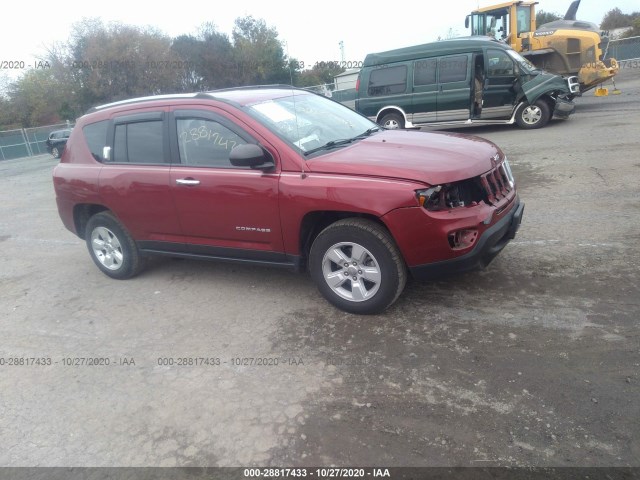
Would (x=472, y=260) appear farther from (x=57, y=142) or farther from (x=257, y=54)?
(x=57, y=142)

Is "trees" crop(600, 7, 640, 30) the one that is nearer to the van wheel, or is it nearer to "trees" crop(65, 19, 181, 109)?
"trees" crop(65, 19, 181, 109)

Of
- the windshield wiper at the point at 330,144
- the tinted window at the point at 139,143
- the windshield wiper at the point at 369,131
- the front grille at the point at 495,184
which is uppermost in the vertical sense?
the tinted window at the point at 139,143

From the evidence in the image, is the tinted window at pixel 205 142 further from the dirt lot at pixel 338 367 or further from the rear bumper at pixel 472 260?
the rear bumper at pixel 472 260

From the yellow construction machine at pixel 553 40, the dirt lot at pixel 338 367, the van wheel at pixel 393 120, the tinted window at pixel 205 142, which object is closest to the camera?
the dirt lot at pixel 338 367

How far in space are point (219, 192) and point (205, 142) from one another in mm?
522

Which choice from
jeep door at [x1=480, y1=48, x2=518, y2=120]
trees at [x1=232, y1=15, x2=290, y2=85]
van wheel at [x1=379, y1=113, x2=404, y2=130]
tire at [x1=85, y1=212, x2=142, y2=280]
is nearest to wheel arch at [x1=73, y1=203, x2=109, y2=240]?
tire at [x1=85, y1=212, x2=142, y2=280]

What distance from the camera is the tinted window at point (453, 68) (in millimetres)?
11992

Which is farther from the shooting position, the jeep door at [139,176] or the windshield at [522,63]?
the windshield at [522,63]

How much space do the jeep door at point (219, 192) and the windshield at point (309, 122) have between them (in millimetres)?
274

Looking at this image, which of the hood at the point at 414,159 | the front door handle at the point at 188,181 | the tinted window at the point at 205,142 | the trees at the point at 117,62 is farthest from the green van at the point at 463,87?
the trees at the point at 117,62

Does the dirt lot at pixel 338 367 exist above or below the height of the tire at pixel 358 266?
below

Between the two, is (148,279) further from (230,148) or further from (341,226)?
(341,226)

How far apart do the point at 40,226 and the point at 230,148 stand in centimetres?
584

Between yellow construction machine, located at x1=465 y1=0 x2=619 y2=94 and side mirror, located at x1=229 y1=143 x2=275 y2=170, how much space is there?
13586 mm
